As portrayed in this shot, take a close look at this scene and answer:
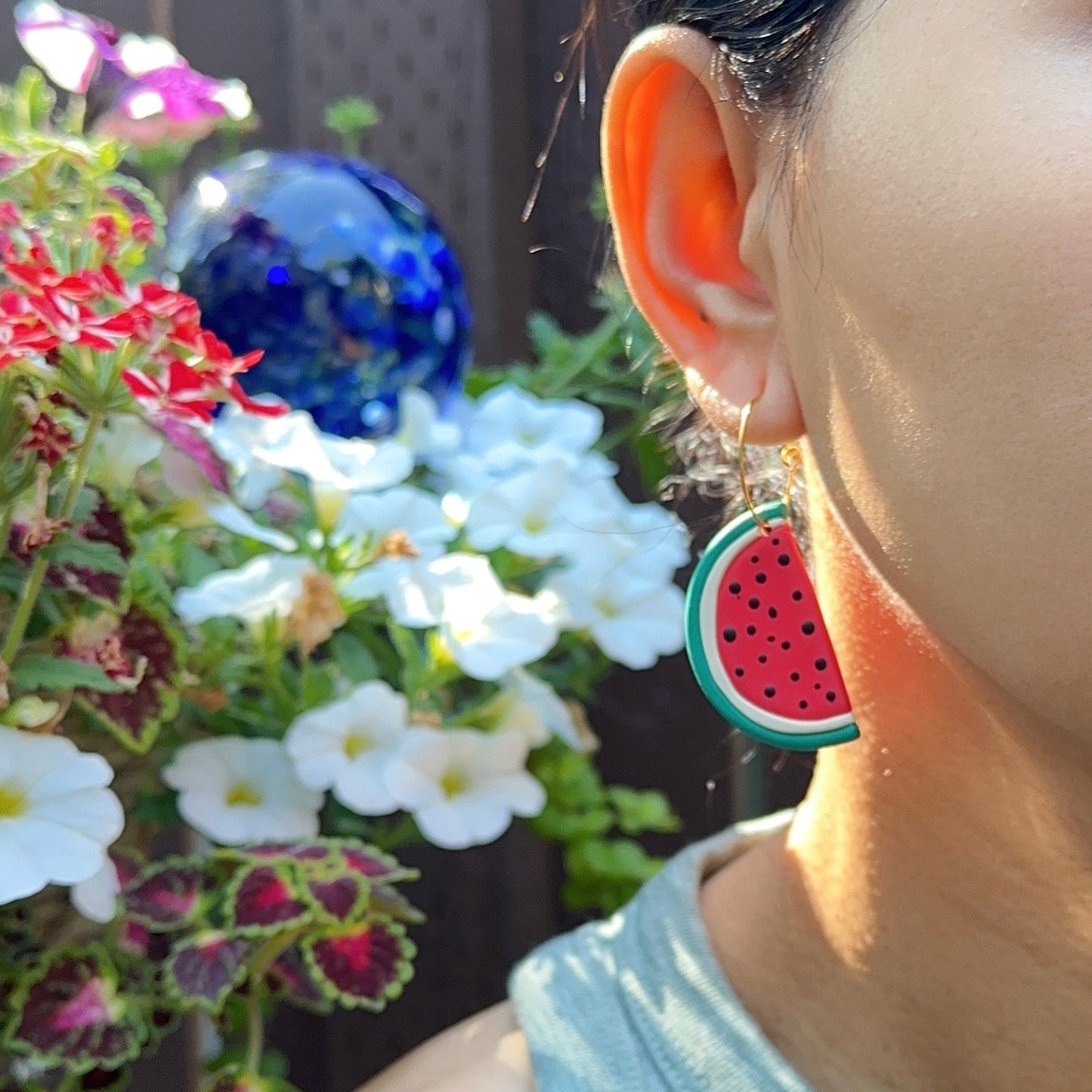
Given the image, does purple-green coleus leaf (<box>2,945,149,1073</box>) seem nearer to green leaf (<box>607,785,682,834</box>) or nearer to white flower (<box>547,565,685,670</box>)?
white flower (<box>547,565,685,670</box>)

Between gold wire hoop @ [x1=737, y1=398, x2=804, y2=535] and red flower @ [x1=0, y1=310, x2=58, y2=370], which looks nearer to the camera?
red flower @ [x1=0, y1=310, x2=58, y2=370]

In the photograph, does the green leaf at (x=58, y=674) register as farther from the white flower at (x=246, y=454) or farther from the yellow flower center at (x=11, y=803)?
the white flower at (x=246, y=454)

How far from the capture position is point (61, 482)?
0.75 m

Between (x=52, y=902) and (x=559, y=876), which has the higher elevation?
(x=52, y=902)

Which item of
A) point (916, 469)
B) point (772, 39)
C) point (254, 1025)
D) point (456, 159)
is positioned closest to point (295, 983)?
point (254, 1025)

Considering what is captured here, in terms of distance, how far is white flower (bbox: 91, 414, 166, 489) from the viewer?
0.80m

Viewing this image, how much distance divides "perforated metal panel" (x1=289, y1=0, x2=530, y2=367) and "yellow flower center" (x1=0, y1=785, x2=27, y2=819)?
1030mm

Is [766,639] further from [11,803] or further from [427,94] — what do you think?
[427,94]

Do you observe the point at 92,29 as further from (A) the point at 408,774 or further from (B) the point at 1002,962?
(B) the point at 1002,962

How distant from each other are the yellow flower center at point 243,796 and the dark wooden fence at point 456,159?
664 millimetres

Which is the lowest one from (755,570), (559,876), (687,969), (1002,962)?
(559,876)

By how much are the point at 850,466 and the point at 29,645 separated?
0.45 metres

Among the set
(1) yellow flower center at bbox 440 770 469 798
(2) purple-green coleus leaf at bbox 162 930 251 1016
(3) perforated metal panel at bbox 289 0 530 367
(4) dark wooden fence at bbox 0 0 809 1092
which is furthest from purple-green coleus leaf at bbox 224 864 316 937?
(3) perforated metal panel at bbox 289 0 530 367

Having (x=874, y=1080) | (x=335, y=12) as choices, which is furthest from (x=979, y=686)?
(x=335, y=12)
